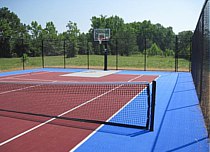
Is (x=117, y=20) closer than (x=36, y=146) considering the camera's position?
No

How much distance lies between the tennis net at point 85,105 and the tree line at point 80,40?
12427mm

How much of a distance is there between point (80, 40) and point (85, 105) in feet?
136

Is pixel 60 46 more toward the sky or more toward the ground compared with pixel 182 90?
more toward the sky

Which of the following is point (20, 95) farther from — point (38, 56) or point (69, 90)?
point (38, 56)

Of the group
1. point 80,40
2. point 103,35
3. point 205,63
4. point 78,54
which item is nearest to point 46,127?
point 205,63

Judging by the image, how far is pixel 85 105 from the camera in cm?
817

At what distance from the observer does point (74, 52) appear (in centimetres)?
3397

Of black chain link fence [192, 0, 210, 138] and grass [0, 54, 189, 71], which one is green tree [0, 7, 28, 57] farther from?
black chain link fence [192, 0, 210, 138]

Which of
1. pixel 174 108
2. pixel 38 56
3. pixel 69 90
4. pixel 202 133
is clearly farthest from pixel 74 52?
pixel 202 133

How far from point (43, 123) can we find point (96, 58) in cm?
2902

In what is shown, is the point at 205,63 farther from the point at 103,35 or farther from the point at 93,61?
the point at 93,61

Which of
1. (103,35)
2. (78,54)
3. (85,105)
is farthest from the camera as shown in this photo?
(78,54)

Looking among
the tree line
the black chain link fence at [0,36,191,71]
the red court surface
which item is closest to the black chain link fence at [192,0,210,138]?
the red court surface

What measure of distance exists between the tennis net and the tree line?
12427 mm
